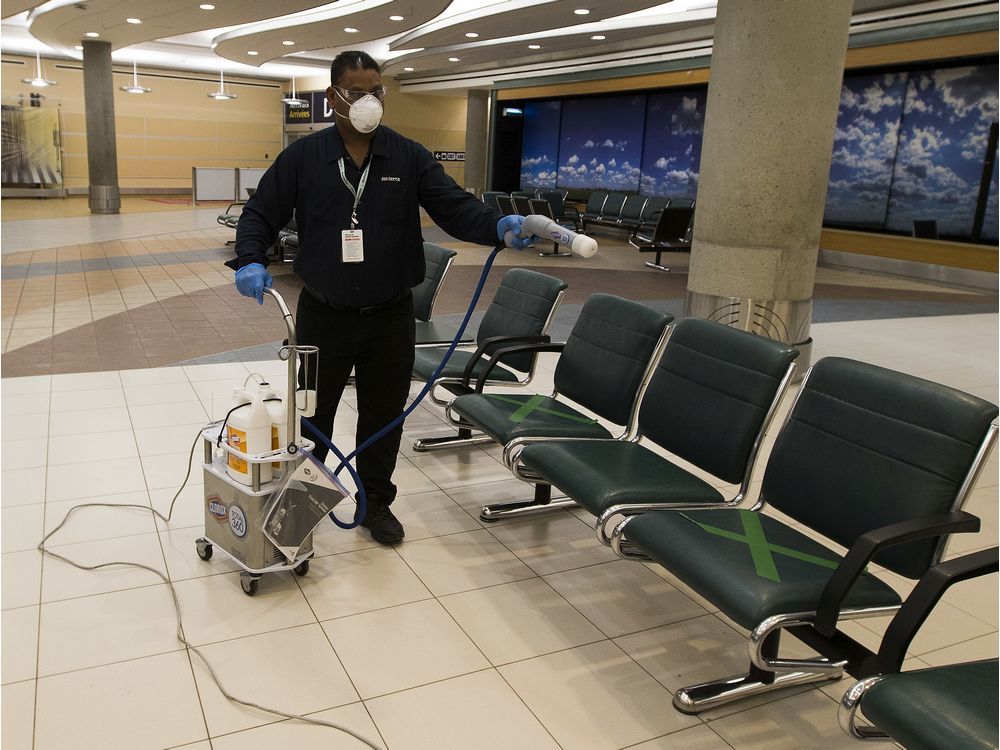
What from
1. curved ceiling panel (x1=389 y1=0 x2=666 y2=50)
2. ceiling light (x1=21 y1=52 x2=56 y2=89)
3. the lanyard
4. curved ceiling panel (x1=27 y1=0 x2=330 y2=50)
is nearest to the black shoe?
the lanyard

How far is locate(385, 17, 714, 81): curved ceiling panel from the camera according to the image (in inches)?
483

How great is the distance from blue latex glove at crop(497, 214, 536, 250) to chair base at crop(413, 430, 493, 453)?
1376 mm

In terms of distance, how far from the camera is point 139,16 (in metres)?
12.0

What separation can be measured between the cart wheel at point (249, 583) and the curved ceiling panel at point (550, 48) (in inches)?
432

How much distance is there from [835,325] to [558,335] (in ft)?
9.01

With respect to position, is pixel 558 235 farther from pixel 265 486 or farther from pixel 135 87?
pixel 135 87

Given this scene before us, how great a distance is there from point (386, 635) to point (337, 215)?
4.37 feet

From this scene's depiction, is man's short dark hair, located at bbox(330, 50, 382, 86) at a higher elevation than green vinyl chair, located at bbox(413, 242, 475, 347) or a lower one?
higher

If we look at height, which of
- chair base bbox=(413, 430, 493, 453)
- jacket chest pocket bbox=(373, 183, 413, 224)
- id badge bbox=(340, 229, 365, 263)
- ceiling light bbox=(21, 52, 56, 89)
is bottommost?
chair base bbox=(413, 430, 493, 453)

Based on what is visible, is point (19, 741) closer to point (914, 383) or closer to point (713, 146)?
point (914, 383)

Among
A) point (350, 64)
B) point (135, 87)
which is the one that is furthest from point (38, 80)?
point (350, 64)

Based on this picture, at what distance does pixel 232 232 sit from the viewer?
13.2 m

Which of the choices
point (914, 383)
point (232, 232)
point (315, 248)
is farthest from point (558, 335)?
point (232, 232)

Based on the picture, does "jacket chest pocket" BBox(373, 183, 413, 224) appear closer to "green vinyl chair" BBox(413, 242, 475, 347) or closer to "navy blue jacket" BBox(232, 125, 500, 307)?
"navy blue jacket" BBox(232, 125, 500, 307)
